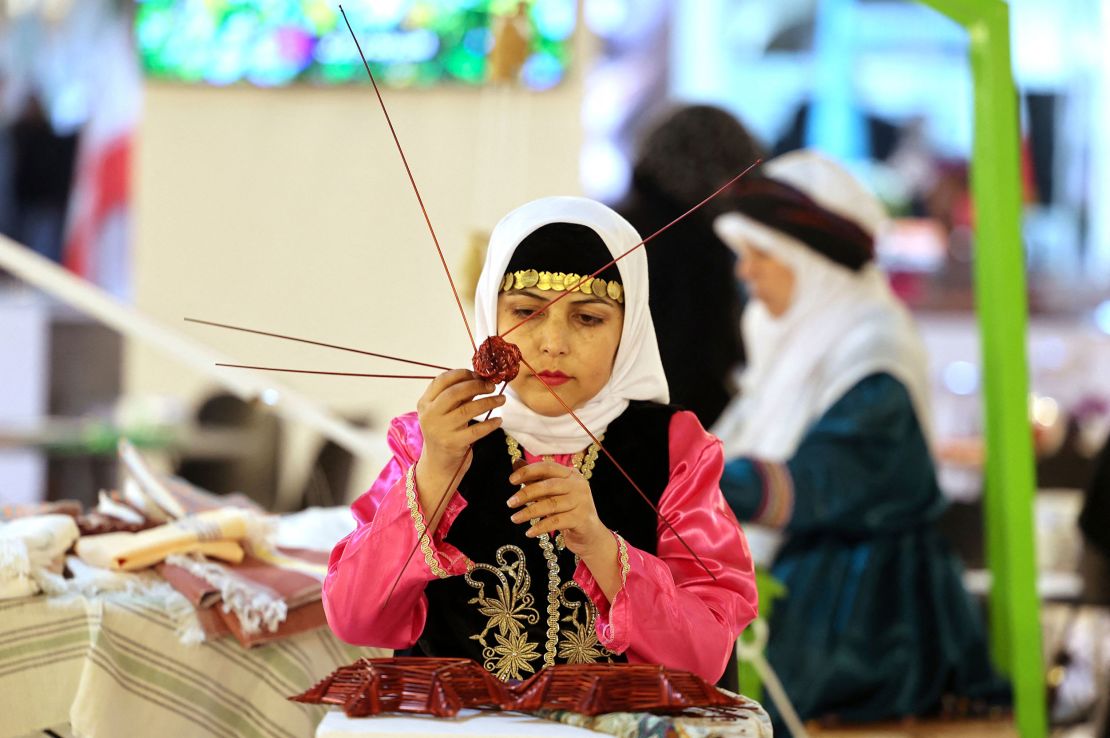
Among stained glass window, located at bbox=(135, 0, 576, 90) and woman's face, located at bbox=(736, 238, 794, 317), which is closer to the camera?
woman's face, located at bbox=(736, 238, 794, 317)

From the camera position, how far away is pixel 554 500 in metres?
1.58

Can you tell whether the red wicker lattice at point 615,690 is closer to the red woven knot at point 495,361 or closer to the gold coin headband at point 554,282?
the red woven knot at point 495,361

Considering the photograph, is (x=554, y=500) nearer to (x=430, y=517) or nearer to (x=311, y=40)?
(x=430, y=517)

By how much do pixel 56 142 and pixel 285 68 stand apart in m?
4.70

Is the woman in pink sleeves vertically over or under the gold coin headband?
under

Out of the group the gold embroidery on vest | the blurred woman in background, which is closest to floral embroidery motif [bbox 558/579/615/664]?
the gold embroidery on vest

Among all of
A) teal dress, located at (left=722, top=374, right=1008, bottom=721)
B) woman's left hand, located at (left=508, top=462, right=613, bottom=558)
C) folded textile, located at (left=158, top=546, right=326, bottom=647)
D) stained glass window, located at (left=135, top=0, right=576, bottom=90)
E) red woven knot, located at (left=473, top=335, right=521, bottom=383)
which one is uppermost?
stained glass window, located at (left=135, top=0, right=576, bottom=90)

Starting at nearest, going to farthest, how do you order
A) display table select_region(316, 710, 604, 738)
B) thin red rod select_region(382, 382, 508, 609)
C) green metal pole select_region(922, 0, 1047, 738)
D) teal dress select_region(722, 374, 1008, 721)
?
1. display table select_region(316, 710, 604, 738)
2. thin red rod select_region(382, 382, 508, 609)
3. green metal pole select_region(922, 0, 1047, 738)
4. teal dress select_region(722, 374, 1008, 721)

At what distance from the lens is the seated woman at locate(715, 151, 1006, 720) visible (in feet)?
12.2

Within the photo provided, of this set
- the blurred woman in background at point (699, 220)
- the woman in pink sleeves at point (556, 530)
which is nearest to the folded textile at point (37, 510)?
the woman in pink sleeves at point (556, 530)

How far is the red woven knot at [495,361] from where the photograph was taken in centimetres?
157

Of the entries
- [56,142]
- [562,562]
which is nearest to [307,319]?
[562,562]

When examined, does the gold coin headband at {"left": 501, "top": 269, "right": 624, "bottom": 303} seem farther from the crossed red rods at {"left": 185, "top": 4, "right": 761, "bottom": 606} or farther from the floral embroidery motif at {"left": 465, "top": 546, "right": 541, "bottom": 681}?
the floral embroidery motif at {"left": 465, "top": 546, "right": 541, "bottom": 681}

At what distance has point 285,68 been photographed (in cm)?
521
